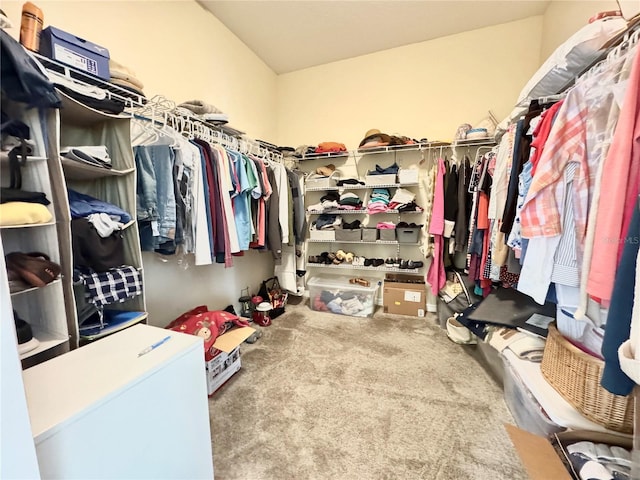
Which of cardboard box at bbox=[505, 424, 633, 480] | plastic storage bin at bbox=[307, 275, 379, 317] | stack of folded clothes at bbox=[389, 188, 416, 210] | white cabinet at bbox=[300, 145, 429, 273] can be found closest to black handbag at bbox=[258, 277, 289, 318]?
plastic storage bin at bbox=[307, 275, 379, 317]

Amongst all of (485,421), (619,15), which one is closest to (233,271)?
(485,421)

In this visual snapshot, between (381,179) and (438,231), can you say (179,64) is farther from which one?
(438,231)

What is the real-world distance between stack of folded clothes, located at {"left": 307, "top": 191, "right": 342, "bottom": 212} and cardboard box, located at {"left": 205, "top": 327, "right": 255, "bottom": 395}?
159cm

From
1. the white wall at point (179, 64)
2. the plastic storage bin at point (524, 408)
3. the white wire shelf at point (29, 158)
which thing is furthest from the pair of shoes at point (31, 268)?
the plastic storage bin at point (524, 408)

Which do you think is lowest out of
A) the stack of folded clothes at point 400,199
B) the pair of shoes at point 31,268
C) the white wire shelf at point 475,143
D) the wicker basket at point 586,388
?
the wicker basket at point 586,388

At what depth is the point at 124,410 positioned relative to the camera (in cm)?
69

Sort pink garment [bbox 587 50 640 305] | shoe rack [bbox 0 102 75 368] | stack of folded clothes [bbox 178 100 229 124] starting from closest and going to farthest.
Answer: pink garment [bbox 587 50 640 305] → shoe rack [bbox 0 102 75 368] → stack of folded clothes [bbox 178 100 229 124]

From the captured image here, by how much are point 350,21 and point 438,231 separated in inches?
86.3

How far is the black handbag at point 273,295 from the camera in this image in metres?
2.83

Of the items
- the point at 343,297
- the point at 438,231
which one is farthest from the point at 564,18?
the point at 343,297

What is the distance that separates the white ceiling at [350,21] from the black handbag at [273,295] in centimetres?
266

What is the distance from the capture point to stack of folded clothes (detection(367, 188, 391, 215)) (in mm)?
2777

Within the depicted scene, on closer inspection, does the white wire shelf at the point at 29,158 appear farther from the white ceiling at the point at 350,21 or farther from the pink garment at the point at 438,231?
the pink garment at the point at 438,231

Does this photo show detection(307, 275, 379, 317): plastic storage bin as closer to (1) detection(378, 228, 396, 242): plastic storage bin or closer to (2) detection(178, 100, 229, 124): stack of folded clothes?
(1) detection(378, 228, 396, 242): plastic storage bin
